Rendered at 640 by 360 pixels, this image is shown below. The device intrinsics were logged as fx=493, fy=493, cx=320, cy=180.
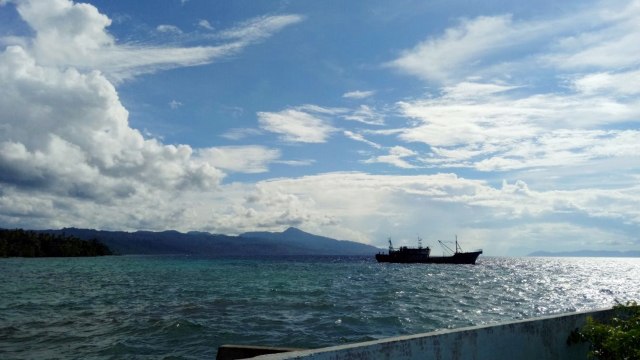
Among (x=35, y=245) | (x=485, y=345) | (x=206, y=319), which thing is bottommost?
(x=206, y=319)

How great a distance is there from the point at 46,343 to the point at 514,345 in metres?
15.1

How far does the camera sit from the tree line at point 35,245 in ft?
546

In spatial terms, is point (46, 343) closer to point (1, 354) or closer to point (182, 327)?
point (1, 354)

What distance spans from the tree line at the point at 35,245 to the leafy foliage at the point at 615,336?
614 ft

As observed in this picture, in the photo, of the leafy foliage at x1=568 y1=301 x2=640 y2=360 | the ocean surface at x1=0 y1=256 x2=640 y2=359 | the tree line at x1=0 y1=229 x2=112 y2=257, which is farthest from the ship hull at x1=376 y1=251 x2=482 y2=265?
the tree line at x1=0 y1=229 x2=112 y2=257

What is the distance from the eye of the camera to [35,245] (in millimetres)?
174000

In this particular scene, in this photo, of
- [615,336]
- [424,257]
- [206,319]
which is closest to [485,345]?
[615,336]

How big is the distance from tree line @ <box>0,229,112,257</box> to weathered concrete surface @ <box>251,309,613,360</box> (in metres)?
187

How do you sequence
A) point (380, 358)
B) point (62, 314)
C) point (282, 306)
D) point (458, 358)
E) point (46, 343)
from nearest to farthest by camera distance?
point (380, 358)
point (458, 358)
point (46, 343)
point (62, 314)
point (282, 306)

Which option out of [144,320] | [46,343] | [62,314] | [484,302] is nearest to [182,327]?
[144,320]

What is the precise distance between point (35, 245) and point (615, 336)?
19874cm

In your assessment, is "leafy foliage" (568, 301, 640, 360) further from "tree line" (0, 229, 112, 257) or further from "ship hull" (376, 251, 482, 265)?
"tree line" (0, 229, 112, 257)

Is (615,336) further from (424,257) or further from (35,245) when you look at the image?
(35,245)

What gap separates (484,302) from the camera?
3253 cm
